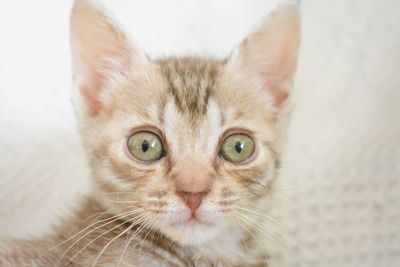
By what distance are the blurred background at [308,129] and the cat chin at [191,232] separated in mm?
344

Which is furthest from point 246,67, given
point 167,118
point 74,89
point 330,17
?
point 330,17

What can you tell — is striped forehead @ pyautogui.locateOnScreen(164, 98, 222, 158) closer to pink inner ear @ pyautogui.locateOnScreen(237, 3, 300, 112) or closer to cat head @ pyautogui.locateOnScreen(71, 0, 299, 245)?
cat head @ pyautogui.locateOnScreen(71, 0, 299, 245)

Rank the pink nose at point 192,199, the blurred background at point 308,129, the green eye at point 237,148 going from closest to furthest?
the pink nose at point 192,199 < the green eye at point 237,148 < the blurred background at point 308,129

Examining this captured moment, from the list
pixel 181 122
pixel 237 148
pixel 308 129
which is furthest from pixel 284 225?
pixel 308 129

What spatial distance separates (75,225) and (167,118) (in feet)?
1.00

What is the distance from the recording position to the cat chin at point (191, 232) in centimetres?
94

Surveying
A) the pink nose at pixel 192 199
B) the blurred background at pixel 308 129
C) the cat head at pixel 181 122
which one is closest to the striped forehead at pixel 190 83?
the cat head at pixel 181 122

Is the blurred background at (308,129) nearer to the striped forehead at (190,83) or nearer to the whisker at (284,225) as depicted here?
the whisker at (284,225)

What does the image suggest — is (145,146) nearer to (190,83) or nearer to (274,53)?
(190,83)

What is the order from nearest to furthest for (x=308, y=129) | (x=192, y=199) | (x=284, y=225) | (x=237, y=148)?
(x=192, y=199) < (x=237, y=148) < (x=284, y=225) < (x=308, y=129)

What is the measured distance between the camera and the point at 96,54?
1.13 m

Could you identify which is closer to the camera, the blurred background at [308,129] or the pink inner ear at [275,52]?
the pink inner ear at [275,52]

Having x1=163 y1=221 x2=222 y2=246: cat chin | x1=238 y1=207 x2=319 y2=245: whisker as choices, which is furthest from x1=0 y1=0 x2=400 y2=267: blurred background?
x1=163 y1=221 x2=222 y2=246: cat chin

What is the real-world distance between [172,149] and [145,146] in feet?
0.19
